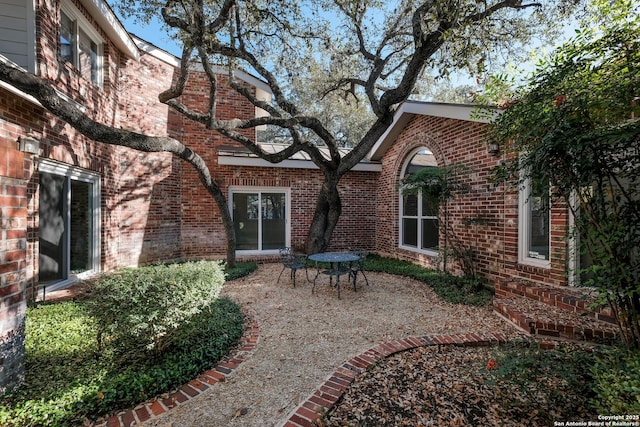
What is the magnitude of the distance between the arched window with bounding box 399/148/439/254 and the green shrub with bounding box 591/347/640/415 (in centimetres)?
574

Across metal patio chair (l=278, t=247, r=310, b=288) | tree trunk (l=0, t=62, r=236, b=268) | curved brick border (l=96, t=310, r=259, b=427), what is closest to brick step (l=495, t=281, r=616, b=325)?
metal patio chair (l=278, t=247, r=310, b=288)

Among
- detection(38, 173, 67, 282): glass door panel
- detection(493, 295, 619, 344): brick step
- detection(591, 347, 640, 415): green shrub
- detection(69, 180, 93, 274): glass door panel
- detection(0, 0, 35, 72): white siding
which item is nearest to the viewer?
detection(591, 347, 640, 415): green shrub

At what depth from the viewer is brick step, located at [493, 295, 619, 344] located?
3.30 meters

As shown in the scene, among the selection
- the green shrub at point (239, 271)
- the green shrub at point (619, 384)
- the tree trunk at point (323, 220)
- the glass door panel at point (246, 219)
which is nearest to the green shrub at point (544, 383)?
the green shrub at point (619, 384)

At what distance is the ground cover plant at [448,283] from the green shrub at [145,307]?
4.56 meters

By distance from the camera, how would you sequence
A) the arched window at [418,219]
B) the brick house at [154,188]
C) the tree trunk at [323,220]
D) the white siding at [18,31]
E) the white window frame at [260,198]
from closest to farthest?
the brick house at [154,188] < the white siding at [18,31] < the arched window at [418,219] < the tree trunk at [323,220] < the white window frame at [260,198]

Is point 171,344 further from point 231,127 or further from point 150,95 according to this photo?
point 150,95

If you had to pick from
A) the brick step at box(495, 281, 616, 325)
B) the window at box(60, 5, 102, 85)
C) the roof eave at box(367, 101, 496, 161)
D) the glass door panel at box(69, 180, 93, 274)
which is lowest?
the brick step at box(495, 281, 616, 325)

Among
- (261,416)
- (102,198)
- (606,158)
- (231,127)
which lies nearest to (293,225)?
(231,127)

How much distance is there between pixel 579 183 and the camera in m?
2.25

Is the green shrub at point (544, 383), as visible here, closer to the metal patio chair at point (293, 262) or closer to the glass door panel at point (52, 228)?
the metal patio chair at point (293, 262)

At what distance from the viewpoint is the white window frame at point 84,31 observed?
5.55 metres

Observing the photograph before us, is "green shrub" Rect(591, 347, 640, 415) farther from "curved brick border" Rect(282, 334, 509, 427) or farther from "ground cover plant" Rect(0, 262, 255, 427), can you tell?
"ground cover plant" Rect(0, 262, 255, 427)

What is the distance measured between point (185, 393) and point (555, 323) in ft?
14.1
